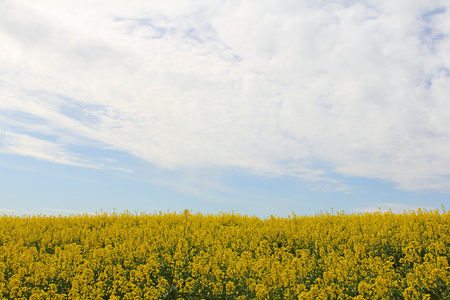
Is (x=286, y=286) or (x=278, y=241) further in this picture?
(x=278, y=241)

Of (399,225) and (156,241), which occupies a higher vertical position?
(399,225)

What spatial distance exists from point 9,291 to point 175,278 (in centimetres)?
392

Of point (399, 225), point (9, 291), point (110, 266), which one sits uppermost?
point (399, 225)

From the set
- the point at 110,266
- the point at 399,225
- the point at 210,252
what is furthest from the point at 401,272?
the point at 110,266

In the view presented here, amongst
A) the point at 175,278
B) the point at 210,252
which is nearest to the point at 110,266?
the point at 175,278

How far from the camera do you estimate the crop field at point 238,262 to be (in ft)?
24.0

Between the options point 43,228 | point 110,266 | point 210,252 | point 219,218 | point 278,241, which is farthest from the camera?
point 219,218

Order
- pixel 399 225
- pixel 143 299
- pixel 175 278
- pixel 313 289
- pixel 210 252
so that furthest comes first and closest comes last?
pixel 399 225
pixel 210 252
pixel 175 278
pixel 143 299
pixel 313 289

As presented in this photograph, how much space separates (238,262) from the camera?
784cm

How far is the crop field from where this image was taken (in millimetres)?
7309

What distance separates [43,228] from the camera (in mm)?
13984

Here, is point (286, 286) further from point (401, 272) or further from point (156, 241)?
point (156, 241)

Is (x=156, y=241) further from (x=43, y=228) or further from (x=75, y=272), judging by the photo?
(x=43, y=228)

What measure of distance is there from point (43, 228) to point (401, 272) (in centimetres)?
1280
